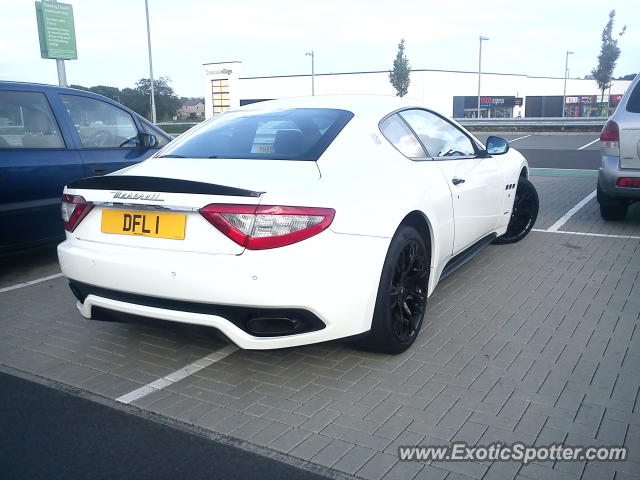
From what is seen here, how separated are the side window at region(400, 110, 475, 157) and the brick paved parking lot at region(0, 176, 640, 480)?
3.70 feet

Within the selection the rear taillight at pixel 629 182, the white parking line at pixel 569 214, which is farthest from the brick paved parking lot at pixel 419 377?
the white parking line at pixel 569 214

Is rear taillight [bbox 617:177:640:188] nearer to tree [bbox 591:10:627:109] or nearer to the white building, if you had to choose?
tree [bbox 591:10:627:109]

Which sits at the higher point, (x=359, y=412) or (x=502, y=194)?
(x=502, y=194)

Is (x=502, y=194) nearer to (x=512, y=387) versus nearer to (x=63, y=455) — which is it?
(x=512, y=387)

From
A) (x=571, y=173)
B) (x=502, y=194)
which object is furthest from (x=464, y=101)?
(x=502, y=194)

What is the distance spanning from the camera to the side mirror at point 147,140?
6168mm

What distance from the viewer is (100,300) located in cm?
327

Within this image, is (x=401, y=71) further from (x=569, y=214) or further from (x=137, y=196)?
(x=137, y=196)

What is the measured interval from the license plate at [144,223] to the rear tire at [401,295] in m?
1.11

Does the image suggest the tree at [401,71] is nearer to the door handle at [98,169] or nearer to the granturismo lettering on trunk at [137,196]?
the door handle at [98,169]

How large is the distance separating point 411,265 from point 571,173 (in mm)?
9919

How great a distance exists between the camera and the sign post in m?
21.2

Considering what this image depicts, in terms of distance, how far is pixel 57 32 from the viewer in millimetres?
21625

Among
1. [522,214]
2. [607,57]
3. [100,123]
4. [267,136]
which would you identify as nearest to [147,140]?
[100,123]
